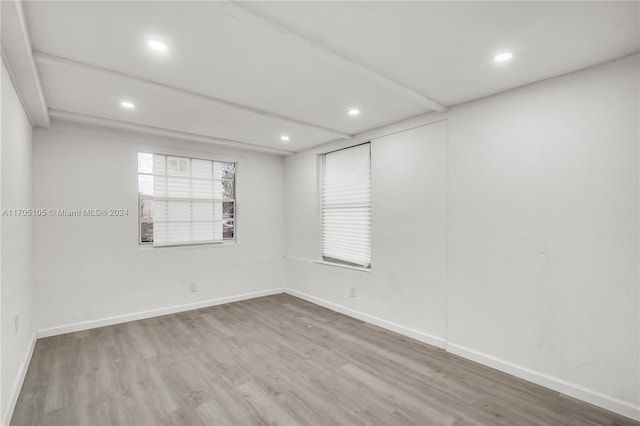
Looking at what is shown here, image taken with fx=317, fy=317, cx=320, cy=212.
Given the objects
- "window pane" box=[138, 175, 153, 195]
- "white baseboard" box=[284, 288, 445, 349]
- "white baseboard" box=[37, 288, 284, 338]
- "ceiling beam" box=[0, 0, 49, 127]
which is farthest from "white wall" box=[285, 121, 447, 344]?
"ceiling beam" box=[0, 0, 49, 127]

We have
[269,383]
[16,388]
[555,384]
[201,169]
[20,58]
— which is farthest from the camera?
[201,169]

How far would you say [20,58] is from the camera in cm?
205

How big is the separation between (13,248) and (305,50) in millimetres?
2576

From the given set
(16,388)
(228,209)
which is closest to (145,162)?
(228,209)

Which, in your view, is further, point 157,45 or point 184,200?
point 184,200

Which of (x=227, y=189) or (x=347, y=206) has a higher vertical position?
(x=227, y=189)

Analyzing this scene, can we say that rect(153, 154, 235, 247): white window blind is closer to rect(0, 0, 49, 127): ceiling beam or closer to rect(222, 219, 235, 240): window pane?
rect(222, 219, 235, 240): window pane

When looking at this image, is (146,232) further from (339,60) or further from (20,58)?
(339,60)

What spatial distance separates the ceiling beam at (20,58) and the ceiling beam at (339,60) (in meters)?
1.12

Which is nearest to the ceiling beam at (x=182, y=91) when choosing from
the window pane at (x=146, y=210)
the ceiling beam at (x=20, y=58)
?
the ceiling beam at (x=20, y=58)

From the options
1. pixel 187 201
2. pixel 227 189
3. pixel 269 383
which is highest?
pixel 227 189

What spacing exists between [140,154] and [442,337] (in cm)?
437

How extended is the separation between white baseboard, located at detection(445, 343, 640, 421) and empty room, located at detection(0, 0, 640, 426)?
0.06 ft

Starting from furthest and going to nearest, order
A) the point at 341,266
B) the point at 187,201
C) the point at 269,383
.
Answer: the point at 187,201
the point at 341,266
the point at 269,383
